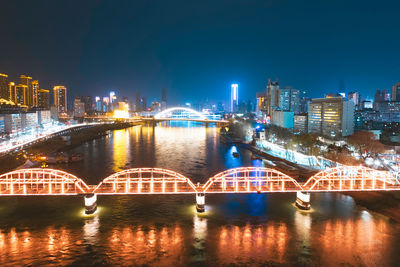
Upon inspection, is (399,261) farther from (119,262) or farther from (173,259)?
(119,262)

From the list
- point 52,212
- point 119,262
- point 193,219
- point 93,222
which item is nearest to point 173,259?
point 119,262

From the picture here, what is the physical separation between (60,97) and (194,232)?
8134 centimetres

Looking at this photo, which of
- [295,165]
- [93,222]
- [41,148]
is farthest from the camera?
[41,148]

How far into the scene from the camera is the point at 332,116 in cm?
3338

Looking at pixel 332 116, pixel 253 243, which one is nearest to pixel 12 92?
pixel 332 116

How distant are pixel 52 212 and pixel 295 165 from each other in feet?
38.6

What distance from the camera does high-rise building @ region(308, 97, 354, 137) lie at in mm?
31656

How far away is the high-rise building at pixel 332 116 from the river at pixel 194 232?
70.4ft

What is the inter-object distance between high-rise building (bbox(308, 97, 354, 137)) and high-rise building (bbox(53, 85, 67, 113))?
2533 inches

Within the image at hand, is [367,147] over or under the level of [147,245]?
over

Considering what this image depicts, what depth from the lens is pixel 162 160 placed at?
19.1 meters

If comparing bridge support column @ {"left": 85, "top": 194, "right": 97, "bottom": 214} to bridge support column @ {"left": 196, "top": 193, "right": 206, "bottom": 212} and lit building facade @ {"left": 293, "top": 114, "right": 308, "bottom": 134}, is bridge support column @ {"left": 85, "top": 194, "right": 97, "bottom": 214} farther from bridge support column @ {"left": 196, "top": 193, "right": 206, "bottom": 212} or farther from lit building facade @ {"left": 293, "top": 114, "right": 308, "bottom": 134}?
lit building facade @ {"left": 293, "top": 114, "right": 308, "bottom": 134}

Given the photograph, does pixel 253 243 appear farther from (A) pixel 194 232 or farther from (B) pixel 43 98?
(B) pixel 43 98

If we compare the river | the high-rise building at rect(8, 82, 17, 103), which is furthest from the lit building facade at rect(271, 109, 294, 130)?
the high-rise building at rect(8, 82, 17, 103)
